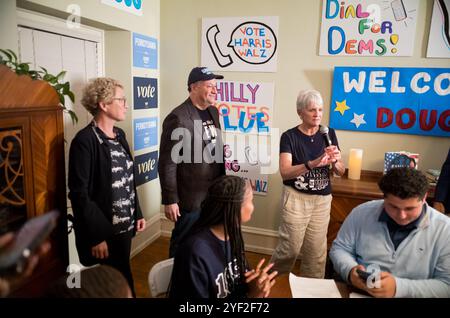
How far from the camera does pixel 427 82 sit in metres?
2.53

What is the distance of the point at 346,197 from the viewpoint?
2418 mm

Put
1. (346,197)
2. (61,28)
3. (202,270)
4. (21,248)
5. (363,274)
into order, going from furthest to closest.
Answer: (346,197) < (61,28) < (363,274) < (202,270) < (21,248)

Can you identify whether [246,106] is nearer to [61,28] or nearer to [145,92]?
[145,92]

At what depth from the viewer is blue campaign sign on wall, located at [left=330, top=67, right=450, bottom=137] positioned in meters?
2.53

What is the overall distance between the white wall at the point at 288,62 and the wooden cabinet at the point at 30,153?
6.06ft

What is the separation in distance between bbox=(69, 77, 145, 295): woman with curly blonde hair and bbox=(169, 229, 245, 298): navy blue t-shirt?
643 millimetres

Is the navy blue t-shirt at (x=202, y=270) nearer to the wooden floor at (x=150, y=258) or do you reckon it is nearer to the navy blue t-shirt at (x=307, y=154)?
the navy blue t-shirt at (x=307, y=154)

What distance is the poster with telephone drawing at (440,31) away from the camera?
2412mm

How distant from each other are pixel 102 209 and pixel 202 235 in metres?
0.69

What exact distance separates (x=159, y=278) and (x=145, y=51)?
6.72ft

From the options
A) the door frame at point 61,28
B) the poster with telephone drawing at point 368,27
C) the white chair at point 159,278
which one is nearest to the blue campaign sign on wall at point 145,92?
the door frame at point 61,28

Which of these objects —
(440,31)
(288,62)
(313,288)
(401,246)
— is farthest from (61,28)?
(440,31)
